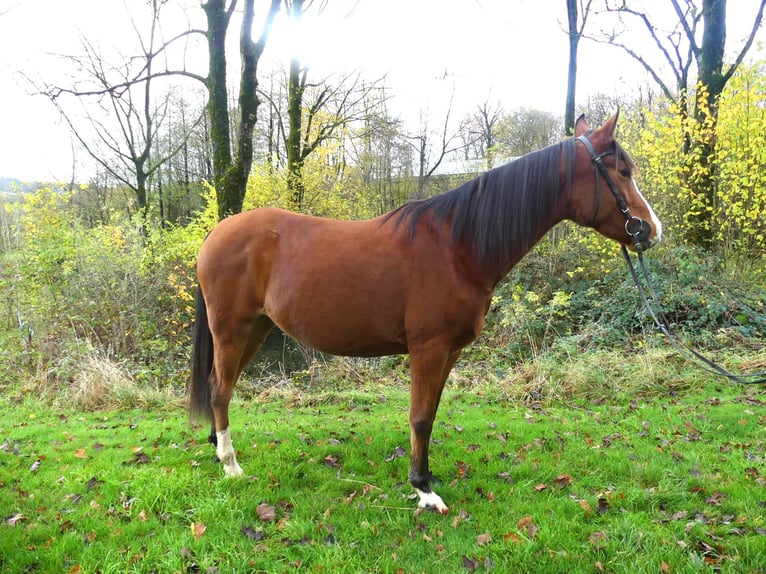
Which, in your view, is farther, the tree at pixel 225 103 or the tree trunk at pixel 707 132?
the tree trunk at pixel 707 132

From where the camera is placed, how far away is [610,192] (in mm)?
2789

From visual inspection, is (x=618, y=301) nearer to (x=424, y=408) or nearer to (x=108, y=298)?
(x=424, y=408)

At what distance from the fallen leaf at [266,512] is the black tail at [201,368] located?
120 cm

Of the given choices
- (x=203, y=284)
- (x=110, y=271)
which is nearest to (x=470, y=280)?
(x=203, y=284)

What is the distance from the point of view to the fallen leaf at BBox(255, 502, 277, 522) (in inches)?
111

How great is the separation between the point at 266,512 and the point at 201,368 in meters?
1.49

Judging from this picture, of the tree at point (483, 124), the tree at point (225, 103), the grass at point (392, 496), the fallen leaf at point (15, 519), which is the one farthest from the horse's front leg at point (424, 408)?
the tree at point (483, 124)

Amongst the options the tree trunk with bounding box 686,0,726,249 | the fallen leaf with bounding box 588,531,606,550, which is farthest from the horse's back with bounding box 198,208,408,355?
the tree trunk with bounding box 686,0,726,249

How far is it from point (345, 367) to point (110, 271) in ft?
18.0

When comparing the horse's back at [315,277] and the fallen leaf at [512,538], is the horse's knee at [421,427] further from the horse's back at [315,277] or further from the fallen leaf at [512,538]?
the fallen leaf at [512,538]

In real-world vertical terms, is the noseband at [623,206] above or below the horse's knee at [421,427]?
above

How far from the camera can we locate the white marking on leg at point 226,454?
3.40 metres

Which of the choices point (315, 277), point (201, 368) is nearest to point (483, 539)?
point (315, 277)

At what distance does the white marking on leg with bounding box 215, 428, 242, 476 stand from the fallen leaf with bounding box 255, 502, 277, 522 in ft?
1.82
